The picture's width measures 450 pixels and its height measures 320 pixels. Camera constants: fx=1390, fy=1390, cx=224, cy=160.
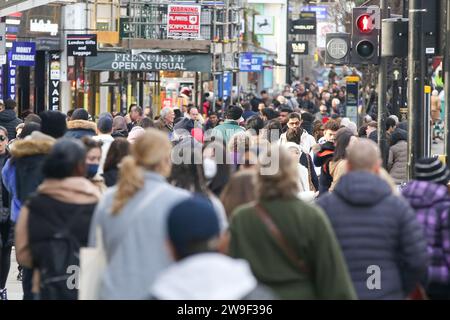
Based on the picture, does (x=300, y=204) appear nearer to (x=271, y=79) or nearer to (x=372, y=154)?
(x=372, y=154)

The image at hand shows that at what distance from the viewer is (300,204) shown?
7.71 m

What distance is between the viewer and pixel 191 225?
21.2ft

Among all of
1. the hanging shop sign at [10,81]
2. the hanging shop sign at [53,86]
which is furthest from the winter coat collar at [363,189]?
the hanging shop sign at [10,81]

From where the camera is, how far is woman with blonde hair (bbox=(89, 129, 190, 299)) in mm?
7473

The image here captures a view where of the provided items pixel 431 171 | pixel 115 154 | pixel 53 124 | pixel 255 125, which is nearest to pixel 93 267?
pixel 431 171

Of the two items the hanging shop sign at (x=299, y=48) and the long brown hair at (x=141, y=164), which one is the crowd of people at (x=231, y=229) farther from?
the hanging shop sign at (x=299, y=48)

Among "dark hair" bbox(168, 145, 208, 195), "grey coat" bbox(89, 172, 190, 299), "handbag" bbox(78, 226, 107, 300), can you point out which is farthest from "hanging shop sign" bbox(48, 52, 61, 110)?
"grey coat" bbox(89, 172, 190, 299)

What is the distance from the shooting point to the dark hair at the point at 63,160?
345 inches

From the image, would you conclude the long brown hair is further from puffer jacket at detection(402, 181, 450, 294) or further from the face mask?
puffer jacket at detection(402, 181, 450, 294)

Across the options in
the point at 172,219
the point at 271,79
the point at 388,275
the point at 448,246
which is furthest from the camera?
the point at 271,79

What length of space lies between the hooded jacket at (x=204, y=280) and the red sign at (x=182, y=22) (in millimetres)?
34590

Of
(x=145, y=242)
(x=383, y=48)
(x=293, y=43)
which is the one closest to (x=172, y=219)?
(x=145, y=242)

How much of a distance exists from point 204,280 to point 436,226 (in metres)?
3.49

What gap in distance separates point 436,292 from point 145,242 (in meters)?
2.72
